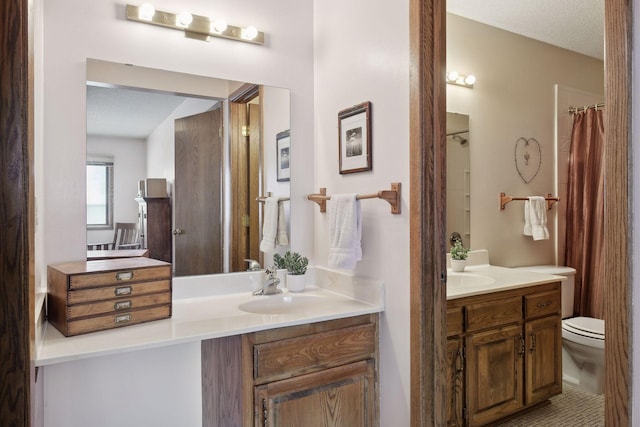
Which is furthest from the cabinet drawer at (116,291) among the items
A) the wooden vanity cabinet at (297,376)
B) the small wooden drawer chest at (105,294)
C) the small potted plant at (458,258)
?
the small potted plant at (458,258)

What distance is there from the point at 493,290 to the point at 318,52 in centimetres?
158

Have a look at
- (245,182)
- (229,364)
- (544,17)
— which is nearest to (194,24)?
(245,182)

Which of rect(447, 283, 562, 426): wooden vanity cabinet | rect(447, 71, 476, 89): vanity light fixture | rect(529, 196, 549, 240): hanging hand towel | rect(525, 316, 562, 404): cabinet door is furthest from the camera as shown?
rect(529, 196, 549, 240): hanging hand towel

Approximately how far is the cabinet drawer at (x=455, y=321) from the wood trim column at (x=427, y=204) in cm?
46

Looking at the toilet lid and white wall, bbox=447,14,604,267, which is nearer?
the toilet lid

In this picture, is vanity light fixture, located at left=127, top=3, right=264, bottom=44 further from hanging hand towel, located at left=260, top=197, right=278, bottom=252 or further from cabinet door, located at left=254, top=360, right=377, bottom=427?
cabinet door, located at left=254, top=360, right=377, bottom=427

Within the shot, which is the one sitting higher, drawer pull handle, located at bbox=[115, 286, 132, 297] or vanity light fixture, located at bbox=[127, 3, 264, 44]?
vanity light fixture, located at bbox=[127, 3, 264, 44]

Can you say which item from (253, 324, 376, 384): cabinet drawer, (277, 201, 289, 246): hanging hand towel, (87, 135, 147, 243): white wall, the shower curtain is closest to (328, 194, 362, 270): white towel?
(253, 324, 376, 384): cabinet drawer

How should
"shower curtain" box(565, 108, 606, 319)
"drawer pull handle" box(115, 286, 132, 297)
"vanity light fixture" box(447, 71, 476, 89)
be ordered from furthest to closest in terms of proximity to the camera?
"shower curtain" box(565, 108, 606, 319)
"vanity light fixture" box(447, 71, 476, 89)
"drawer pull handle" box(115, 286, 132, 297)

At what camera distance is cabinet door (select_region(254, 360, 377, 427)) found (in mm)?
1552

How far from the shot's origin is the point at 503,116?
3.07 m

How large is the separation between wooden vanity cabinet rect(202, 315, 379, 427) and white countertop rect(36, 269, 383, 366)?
Result: 0.05 meters

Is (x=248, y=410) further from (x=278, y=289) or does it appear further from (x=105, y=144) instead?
(x=105, y=144)

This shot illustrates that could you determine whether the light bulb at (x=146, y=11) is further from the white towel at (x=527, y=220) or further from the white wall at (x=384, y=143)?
the white towel at (x=527, y=220)
